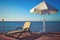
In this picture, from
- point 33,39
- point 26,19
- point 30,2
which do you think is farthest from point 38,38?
point 30,2

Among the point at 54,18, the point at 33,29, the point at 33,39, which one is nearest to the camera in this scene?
the point at 33,39

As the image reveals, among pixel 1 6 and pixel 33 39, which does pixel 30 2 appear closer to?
pixel 1 6

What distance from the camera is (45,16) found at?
7355 millimetres

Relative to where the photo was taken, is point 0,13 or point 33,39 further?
point 0,13

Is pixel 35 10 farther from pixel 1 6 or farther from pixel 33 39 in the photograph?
pixel 1 6

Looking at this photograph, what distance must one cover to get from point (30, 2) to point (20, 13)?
0.74 metres

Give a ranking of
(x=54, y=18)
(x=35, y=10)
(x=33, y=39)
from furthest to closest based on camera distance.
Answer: (x=54, y=18)
(x=35, y=10)
(x=33, y=39)

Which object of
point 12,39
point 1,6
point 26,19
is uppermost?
point 1,6

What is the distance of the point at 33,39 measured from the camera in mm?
5305

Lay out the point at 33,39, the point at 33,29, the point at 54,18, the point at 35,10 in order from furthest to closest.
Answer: the point at 33,29 < the point at 54,18 < the point at 35,10 < the point at 33,39

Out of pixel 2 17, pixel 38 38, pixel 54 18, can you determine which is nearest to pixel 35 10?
pixel 38 38

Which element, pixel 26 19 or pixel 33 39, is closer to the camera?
pixel 33 39

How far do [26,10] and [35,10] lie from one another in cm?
169

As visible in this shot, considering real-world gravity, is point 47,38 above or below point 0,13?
below
